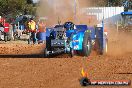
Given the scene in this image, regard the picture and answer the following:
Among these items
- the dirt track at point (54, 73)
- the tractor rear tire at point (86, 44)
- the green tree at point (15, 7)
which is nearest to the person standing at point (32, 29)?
the tractor rear tire at point (86, 44)

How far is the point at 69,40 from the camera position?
1778 cm

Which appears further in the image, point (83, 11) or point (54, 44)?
point (83, 11)

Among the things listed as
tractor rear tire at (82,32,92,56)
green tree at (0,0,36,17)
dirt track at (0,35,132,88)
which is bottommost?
dirt track at (0,35,132,88)

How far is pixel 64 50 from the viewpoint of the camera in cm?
1753

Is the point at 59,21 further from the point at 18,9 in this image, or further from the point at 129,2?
the point at 129,2

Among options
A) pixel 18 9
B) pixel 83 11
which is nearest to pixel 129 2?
Result: pixel 18 9

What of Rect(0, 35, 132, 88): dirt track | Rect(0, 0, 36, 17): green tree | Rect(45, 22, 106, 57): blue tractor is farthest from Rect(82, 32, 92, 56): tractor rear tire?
Rect(0, 0, 36, 17): green tree

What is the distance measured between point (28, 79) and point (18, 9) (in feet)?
175

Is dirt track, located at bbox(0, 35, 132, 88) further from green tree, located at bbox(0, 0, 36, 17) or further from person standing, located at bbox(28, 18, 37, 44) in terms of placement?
green tree, located at bbox(0, 0, 36, 17)

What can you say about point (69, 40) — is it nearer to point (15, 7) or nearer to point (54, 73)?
point (54, 73)

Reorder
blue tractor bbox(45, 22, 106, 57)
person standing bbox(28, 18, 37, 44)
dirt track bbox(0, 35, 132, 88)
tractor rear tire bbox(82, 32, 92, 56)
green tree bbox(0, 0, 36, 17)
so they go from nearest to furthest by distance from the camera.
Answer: dirt track bbox(0, 35, 132, 88)
blue tractor bbox(45, 22, 106, 57)
tractor rear tire bbox(82, 32, 92, 56)
person standing bbox(28, 18, 37, 44)
green tree bbox(0, 0, 36, 17)

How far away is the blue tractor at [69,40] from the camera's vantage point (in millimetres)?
17547

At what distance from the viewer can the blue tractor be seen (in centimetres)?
1755

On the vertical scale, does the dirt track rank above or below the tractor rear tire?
below
